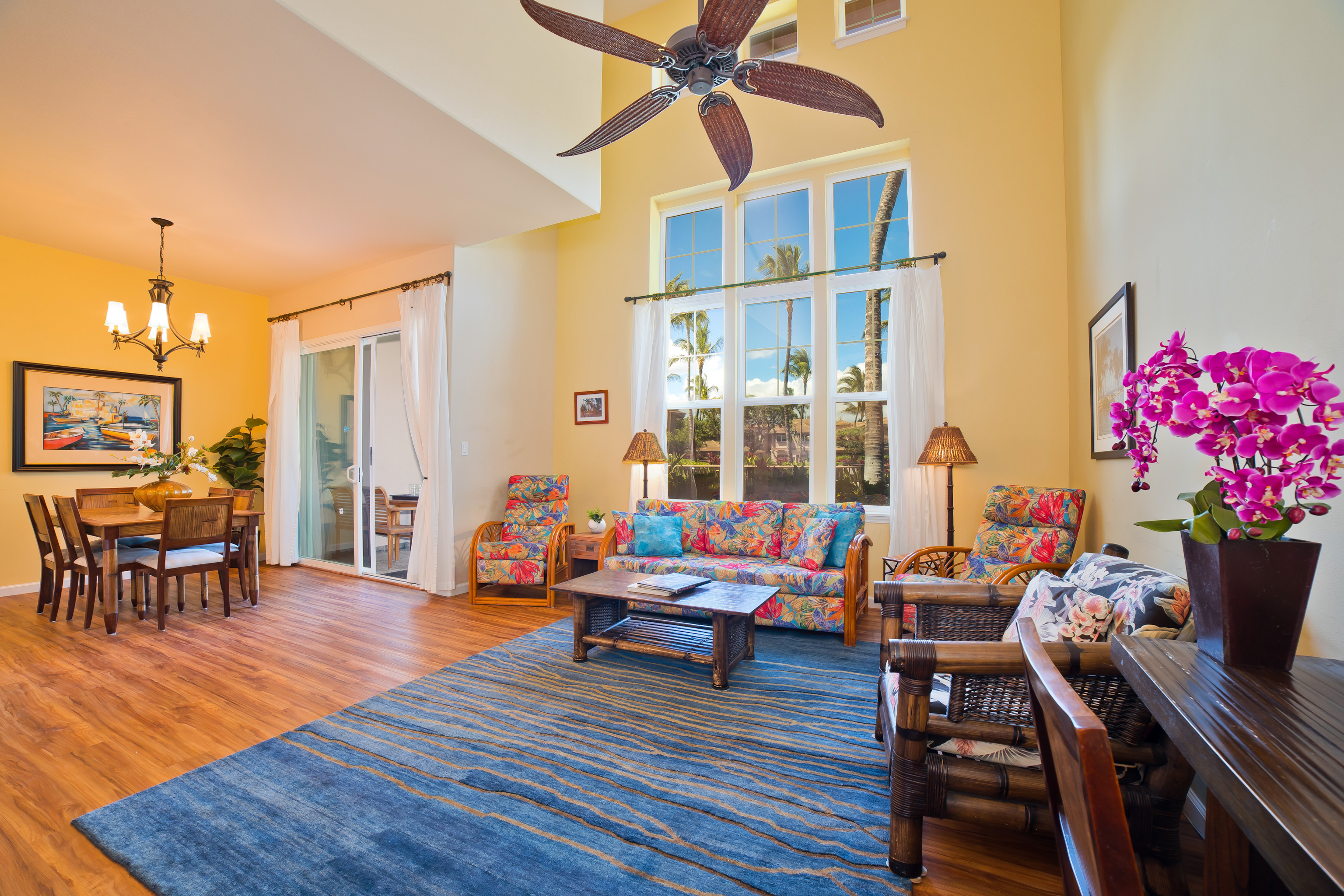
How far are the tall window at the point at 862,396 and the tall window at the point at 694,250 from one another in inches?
46.7

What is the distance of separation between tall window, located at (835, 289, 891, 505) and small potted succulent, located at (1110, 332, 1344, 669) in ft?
11.4

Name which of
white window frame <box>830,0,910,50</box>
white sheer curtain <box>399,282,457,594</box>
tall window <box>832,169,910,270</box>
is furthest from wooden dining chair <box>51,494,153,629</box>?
white window frame <box>830,0,910,50</box>

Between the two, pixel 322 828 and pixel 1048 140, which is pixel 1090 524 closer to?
pixel 1048 140

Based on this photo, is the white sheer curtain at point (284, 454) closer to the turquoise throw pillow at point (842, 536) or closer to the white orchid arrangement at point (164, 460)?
the white orchid arrangement at point (164, 460)

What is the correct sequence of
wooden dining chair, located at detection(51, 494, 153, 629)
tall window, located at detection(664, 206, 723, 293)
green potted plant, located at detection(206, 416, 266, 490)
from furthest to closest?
green potted plant, located at detection(206, 416, 266, 490) < tall window, located at detection(664, 206, 723, 293) < wooden dining chair, located at detection(51, 494, 153, 629)

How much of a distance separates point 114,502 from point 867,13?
23.1 ft

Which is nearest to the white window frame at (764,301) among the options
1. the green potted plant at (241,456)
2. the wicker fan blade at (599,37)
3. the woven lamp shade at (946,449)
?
the woven lamp shade at (946,449)

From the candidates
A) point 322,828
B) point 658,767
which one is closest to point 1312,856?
point 658,767

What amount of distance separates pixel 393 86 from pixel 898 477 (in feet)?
12.6

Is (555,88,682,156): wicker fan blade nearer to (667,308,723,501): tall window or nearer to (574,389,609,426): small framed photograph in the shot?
(667,308,723,501): tall window

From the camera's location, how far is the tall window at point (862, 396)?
14.8ft

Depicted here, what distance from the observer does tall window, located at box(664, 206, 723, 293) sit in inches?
204

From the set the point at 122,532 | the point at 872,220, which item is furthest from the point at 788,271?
the point at 122,532

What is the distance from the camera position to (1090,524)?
130 inches
